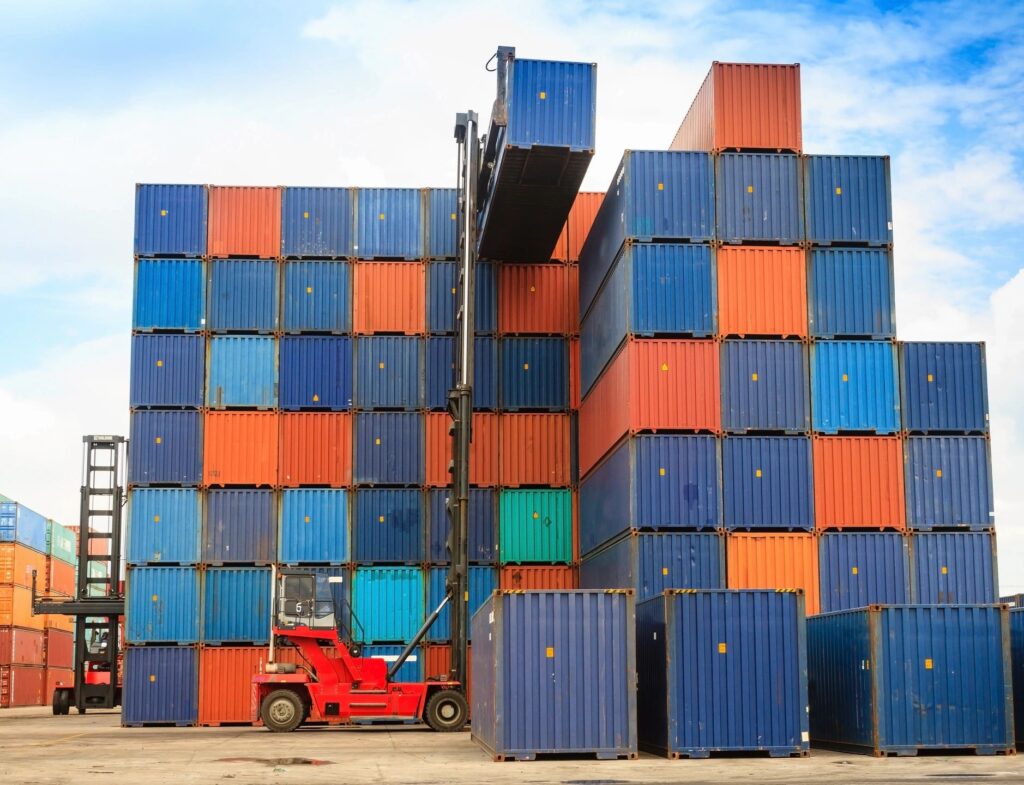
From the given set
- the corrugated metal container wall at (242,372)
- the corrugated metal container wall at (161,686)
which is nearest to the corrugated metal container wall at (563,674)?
the corrugated metal container wall at (161,686)

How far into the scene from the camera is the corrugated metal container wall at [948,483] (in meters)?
30.0

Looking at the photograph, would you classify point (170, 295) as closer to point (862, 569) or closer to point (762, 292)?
point (762, 292)

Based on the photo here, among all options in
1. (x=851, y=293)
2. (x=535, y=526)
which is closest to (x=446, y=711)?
(x=535, y=526)

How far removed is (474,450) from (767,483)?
931 cm

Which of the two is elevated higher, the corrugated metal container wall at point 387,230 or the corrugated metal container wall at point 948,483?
the corrugated metal container wall at point 387,230

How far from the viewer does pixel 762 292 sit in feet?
99.4

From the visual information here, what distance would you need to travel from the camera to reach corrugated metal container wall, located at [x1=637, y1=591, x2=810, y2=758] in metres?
22.1

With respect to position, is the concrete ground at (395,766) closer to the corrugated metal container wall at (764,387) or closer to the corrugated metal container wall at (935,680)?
the corrugated metal container wall at (935,680)

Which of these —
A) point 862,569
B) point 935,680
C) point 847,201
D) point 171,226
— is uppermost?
point 171,226

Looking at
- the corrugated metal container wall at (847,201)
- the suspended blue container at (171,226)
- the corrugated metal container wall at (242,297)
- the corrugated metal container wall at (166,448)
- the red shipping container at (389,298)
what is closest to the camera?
the corrugated metal container wall at (847,201)

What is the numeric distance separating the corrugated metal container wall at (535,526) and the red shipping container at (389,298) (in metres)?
5.30

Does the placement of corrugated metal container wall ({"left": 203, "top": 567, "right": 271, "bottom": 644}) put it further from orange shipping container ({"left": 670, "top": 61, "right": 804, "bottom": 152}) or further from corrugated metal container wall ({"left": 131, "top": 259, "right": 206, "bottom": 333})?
orange shipping container ({"left": 670, "top": 61, "right": 804, "bottom": 152})

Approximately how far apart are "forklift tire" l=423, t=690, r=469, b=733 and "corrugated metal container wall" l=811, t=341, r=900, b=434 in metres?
9.87

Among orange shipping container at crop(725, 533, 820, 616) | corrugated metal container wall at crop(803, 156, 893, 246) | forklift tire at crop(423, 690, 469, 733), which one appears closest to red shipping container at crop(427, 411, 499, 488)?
forklift tire at crop(423, 690, 469, 733)
